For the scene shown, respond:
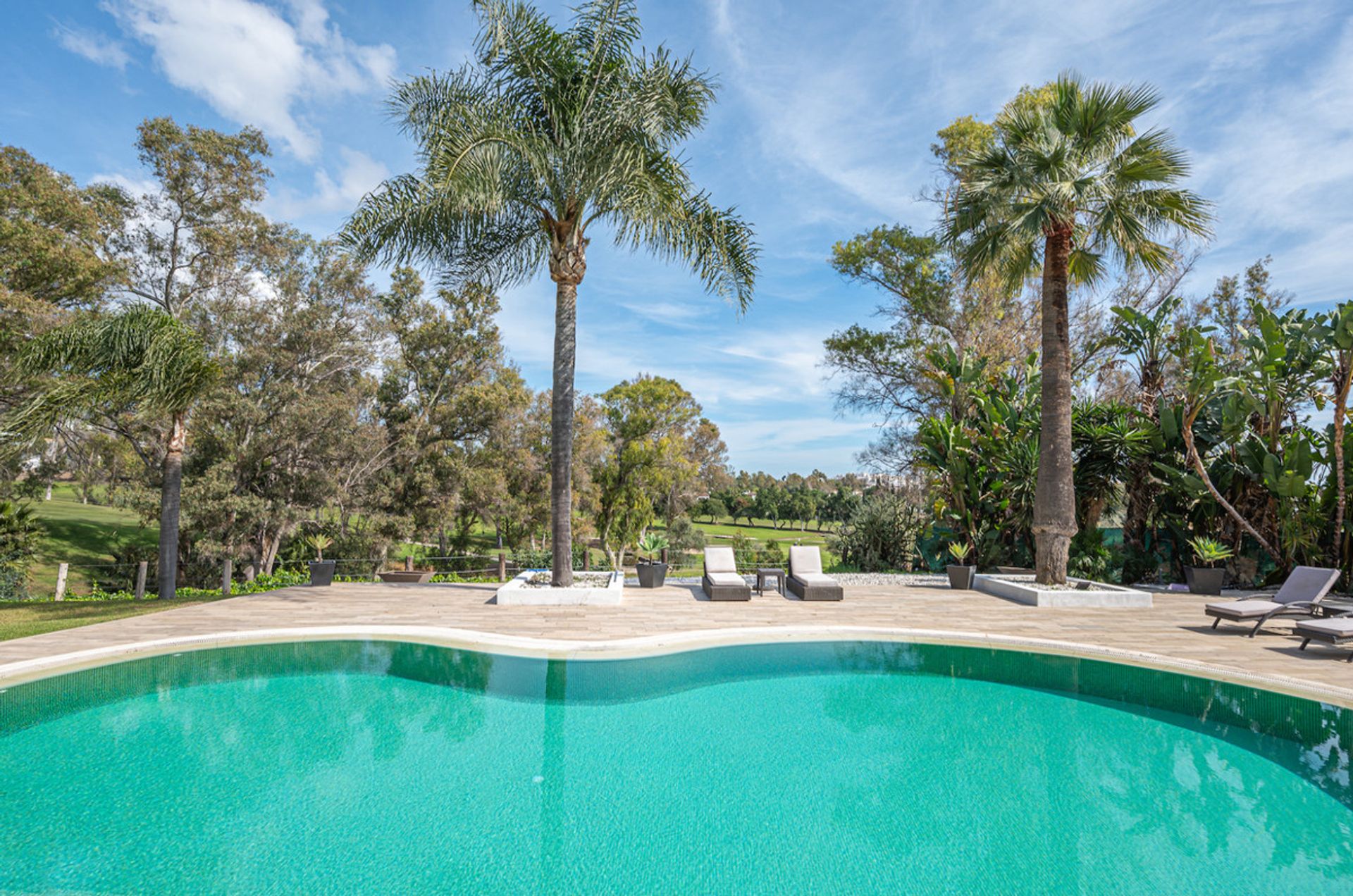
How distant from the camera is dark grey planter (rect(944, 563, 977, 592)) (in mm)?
13688

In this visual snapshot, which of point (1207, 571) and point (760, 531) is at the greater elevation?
point (760, 531)

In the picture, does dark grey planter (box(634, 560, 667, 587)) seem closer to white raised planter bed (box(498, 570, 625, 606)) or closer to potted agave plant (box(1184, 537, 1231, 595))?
white raised planter bed (box(498, 570, 625, 606))

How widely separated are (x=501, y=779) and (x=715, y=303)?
9505 millimetres

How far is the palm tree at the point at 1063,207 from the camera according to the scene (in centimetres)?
1089

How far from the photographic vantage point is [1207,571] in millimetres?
12875

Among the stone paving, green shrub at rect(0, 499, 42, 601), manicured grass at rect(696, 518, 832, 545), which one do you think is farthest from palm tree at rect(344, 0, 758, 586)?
manicured grass at rect(696, 518, 832, 545)

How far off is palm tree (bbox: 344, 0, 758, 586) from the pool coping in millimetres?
2981

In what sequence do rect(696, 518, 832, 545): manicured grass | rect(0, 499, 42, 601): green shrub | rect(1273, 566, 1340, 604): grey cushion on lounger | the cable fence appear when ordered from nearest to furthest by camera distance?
1. rect(1273, 566, 1340, 604): grey cushion on lounger
2. rect(0, 499, 42, 601): green shrub
3. the cable fence
4. rect(696, 518, 832, 545): manicured grass

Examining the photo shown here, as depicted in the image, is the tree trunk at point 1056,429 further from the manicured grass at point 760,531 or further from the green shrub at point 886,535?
the manicured grass at point 760,531

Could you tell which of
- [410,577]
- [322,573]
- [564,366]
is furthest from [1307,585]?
[322,573]

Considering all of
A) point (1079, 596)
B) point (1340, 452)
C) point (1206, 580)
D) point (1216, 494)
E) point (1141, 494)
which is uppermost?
point (1340, 452)

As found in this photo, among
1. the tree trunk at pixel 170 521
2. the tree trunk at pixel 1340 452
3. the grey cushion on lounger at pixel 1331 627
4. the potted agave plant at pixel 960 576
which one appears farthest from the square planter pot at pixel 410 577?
the tree trunk at pixel 1340 452

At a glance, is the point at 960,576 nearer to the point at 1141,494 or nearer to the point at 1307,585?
the point at 1307,585

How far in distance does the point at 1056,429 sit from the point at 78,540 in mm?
34515
